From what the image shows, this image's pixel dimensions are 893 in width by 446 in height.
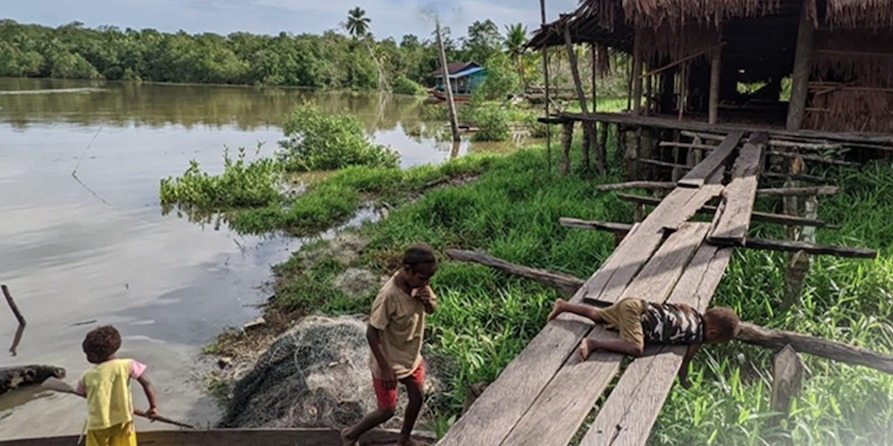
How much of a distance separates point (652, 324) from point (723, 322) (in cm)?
41

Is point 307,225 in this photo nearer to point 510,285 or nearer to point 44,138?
point 510,285

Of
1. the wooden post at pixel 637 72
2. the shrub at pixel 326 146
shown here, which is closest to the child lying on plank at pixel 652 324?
the wooden post at pixel 637 72

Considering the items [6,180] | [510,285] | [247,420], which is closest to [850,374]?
[510,285]

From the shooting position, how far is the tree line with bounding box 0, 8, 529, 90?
58.5 meters

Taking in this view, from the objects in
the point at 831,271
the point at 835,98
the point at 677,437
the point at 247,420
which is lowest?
the point at 247,420

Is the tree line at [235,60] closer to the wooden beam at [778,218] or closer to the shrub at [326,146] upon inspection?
the shrub at [326,146]

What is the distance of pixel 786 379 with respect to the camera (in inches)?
111

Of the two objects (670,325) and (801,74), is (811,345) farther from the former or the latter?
(801,74)

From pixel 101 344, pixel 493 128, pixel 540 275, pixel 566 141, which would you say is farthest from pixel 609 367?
pixel 493 128

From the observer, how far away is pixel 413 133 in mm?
27312

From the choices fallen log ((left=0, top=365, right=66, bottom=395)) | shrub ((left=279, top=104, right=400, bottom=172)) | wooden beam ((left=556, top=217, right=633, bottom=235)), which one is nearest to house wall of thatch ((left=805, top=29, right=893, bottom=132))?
wooden beam ((left=556, top=217, right=633, bottom=235))

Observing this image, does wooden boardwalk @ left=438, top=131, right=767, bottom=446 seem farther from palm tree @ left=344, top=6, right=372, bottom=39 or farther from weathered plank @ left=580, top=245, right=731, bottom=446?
palm tree @ left=344, top=6, right=372, bottom=39

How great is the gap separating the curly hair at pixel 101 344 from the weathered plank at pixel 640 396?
92.2 inches

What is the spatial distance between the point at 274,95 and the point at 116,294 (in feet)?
141
